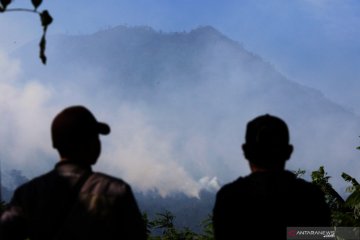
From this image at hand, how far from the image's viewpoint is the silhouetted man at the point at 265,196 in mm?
3529

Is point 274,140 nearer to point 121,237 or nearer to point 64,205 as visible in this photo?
point 121,237

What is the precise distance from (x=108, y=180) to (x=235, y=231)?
0.91 metres

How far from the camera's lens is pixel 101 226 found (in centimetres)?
324

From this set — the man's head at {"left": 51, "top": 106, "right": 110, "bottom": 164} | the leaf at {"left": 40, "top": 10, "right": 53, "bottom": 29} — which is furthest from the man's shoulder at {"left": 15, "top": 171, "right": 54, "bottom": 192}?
the leaf at {"left": 40, "top": 10, "right": 53, "bottom": 29}

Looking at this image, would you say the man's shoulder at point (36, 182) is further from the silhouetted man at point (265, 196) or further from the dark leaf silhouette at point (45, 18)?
the silhouetted man at point (265, 196)

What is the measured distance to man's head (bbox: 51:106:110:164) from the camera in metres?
3.36

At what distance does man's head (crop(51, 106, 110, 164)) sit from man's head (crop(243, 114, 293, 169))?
0.96 meters

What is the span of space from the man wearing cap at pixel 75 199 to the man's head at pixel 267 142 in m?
→ 0.88

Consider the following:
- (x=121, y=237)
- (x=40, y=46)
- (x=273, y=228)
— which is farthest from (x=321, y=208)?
(x=40, y=46)

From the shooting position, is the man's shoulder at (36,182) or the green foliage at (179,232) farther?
the green foliage at (179,232)

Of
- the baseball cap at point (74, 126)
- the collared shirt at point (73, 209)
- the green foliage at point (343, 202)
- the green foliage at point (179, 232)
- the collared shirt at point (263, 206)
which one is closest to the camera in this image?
the collared shirt at point (73, 209)

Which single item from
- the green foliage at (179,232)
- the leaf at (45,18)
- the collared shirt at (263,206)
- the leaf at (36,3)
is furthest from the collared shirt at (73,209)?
the green foliage at (179,232)

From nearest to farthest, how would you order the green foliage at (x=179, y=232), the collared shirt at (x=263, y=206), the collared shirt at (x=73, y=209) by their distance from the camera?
the collared shirt at (x=73, y=209)
the collared shirt at (x=263, y=206)
the green foliage at (x=179, y=232)

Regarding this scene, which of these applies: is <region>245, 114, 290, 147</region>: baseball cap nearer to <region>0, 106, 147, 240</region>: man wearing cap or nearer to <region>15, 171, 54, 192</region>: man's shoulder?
<region>0, 106, 147, 240</region>: man wearing cap
